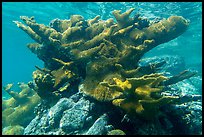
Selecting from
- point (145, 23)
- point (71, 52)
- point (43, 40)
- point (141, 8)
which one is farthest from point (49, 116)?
point (141, 8)

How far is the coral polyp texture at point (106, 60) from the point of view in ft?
16.9

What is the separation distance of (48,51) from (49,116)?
2.28 m

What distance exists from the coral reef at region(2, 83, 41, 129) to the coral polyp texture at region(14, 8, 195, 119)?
1.89 m

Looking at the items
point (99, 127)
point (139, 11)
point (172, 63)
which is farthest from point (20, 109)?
point (172, 63)

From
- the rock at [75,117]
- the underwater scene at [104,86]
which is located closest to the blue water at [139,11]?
the underwater scene at [104,86]

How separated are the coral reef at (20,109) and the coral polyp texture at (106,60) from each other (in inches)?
74.2

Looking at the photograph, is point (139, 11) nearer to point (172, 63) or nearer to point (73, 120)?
point (172, 63)

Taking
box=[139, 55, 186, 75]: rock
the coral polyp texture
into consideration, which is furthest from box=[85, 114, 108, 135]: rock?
box=[139, 55, 186, 75]: rock

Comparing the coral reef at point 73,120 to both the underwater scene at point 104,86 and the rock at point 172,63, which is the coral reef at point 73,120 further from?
the rock at point 172,63

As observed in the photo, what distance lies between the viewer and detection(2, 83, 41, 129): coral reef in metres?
8.92

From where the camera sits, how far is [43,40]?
26.1 feet

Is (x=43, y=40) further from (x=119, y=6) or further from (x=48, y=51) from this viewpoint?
(x=119, y=6)

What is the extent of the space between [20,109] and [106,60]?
4427mm

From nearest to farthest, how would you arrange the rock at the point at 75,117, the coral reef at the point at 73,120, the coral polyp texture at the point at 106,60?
1. the coral polyp texture at the point at 106,60
2. the coral reef at the point at 73,120
3. the rock at the point at 75,117
